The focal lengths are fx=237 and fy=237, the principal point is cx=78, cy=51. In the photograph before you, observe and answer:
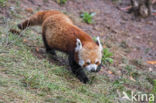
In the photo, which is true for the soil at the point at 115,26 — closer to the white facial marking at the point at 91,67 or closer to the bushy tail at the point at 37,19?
the bushy tail at the point at 37,19

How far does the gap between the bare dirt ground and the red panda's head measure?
95 cm

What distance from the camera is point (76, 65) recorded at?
4.52m

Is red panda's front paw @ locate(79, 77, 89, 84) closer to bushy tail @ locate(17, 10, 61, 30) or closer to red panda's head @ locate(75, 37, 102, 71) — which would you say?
red panda's head @ locate(75, 37, 102, 71)

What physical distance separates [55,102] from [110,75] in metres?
2.37

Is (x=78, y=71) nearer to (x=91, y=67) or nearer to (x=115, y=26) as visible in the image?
(x=91, y=67)

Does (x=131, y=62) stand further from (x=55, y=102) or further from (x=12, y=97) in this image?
(x=12, y=97)

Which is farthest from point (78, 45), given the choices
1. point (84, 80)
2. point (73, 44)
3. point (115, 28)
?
point (115, 28)

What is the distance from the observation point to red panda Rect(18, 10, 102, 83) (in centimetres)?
432

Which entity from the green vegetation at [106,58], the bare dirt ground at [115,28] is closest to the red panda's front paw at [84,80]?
the bare dirt ground at [115,28]

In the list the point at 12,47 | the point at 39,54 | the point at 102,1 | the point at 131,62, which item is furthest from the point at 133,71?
the point at 102,1

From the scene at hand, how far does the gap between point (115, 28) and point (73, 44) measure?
12.6ft

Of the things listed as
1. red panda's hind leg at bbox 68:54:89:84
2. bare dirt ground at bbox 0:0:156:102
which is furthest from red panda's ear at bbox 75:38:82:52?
bare dirt ground at bbox 0:0:156:102

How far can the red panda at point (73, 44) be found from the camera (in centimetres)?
432

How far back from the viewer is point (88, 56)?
4293 mm
